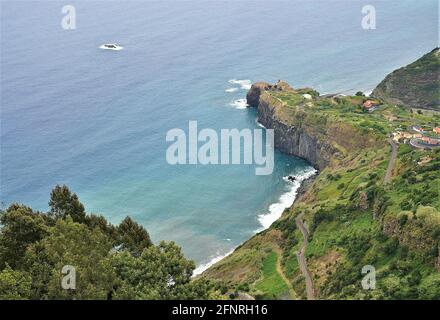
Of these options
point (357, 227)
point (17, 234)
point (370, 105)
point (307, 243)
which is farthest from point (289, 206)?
point (17, 234)

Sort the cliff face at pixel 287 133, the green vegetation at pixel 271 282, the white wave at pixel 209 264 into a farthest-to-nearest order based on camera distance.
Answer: the cliff face at pixel 287 133, the white wave at pixel 209 264, the green vegetation at pixel 271 282

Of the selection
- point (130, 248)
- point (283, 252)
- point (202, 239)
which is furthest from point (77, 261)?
point (202, 239)

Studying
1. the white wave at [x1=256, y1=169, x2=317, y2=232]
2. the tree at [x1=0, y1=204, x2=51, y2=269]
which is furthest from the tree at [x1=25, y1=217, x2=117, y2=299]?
the white wave at [x1=256, y1=169, x2=317, y2=232]

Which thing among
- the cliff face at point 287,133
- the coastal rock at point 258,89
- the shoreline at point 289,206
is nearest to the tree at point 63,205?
the shoreline at point 289,206

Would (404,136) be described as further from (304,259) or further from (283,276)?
(283,276)

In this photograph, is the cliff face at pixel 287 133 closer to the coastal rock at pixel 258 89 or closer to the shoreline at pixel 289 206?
the coastal rock at pixel 258 89
